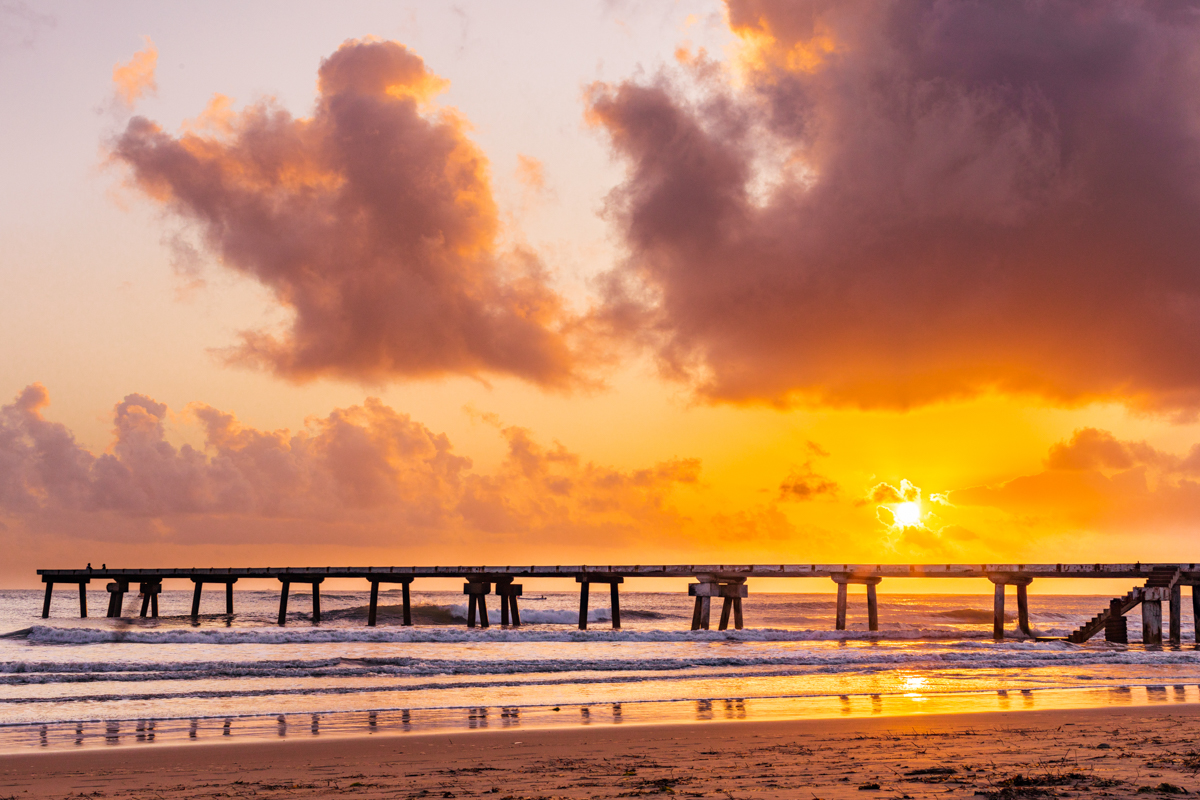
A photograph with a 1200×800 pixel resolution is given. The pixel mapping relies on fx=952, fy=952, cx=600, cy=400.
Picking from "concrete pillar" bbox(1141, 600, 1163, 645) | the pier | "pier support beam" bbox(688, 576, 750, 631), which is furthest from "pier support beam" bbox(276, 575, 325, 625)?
"concrete pillar" bbox(1141, 600, 1163, 645)

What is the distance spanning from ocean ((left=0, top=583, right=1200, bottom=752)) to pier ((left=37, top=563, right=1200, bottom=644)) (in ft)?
8.28

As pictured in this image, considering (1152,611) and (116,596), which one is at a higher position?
(1152,611)

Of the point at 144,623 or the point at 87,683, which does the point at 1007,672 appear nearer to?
the point at 87,683

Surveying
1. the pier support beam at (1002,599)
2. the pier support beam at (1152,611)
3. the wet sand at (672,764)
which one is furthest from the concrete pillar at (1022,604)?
the wet sand at (672,764)

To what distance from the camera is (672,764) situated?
1138cm

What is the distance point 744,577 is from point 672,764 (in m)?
37.0

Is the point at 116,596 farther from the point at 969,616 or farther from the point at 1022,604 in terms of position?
the point at 969,616

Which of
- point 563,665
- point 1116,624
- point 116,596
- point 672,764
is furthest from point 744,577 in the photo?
point 116,596

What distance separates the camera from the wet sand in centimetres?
964

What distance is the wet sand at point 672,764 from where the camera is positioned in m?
9.64

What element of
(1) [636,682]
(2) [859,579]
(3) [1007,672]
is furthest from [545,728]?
(2) [859,579]

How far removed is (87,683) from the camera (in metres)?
22.0

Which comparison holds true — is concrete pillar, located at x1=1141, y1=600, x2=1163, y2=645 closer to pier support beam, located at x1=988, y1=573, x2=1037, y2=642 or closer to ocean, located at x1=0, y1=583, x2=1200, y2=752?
ocean, located at x1=0, y1=583, x2=1200, y2=752

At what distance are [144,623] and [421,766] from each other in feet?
184
